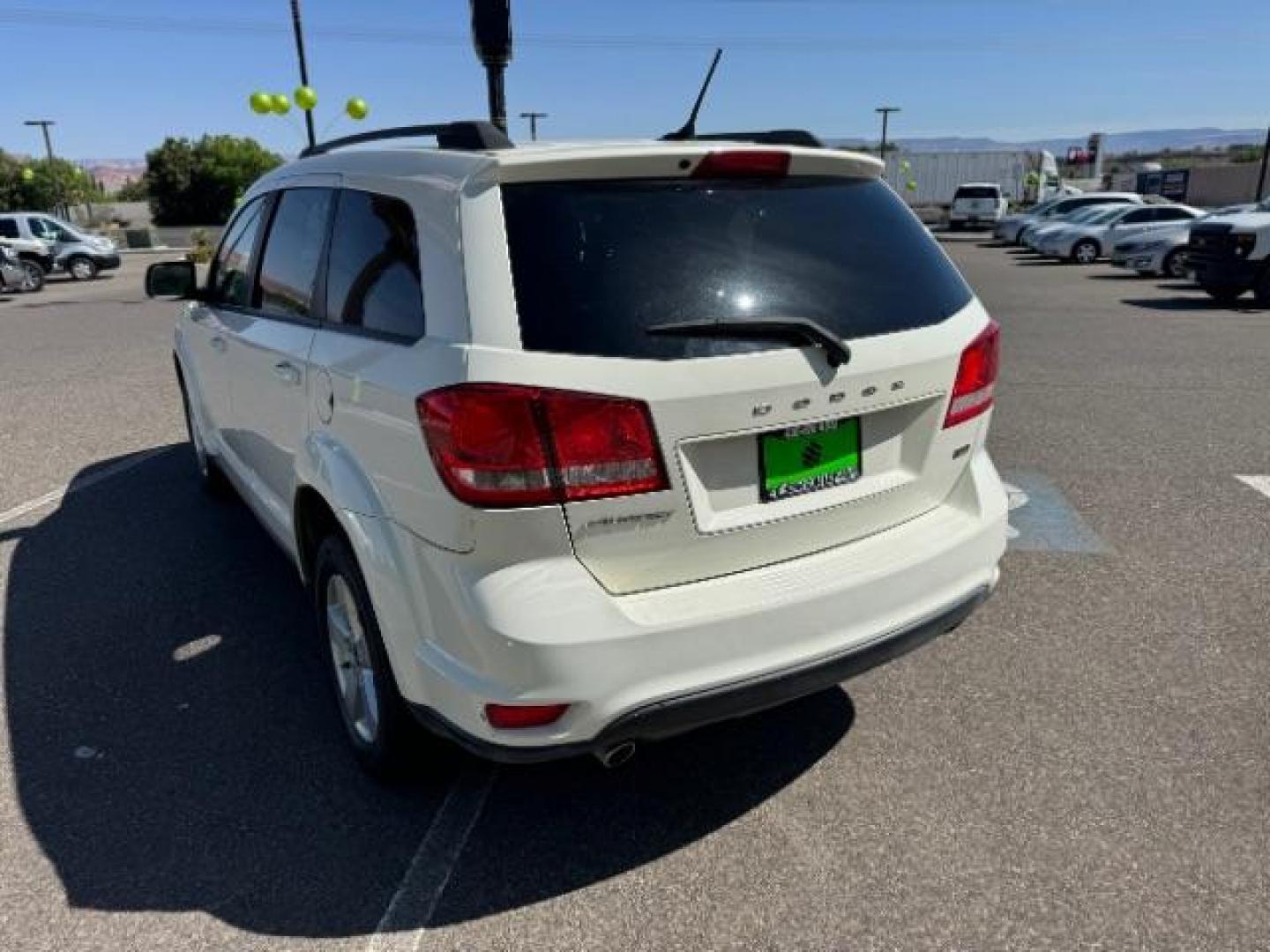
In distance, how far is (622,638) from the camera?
83.0 inches

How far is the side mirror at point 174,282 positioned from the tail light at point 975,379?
3.58 meters

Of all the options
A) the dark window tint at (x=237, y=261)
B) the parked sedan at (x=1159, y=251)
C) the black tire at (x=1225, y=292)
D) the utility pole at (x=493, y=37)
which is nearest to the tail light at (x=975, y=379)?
the dark window tint at (x=237, y=261)

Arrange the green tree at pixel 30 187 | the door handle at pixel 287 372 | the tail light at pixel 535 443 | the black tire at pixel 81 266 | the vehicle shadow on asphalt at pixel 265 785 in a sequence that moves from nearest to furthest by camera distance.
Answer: the tail light at pixel 535 443, the vehicle shadow on asphalt at pixel 265 785, the door handle at pixel 287 372, the black tire at pixel 81 266, the green tree at pixel 30 187

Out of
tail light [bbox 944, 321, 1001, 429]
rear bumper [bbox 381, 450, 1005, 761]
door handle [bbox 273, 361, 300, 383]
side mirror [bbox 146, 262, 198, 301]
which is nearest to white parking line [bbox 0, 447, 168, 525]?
side mirror [bbox 146, 262, 198, 301]

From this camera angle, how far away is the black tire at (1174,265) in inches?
751

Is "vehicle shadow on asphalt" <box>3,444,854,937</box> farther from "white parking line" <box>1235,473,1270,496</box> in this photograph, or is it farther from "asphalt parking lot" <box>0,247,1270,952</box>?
"white parking line" <box>1235,473,1270,496</box>

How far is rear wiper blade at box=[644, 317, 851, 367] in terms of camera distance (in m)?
2.17

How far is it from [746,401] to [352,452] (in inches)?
42.6

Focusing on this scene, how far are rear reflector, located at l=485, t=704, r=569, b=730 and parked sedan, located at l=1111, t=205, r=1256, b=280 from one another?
20.6m

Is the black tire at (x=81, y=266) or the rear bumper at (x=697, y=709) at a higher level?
the rear bumper at (x=697, y=709)

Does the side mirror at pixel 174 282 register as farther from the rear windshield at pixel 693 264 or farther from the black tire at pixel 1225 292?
the black tire at pixel 1225 292

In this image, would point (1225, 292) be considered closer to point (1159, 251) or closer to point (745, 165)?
point (1159, 251)

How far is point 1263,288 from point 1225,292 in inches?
19.7

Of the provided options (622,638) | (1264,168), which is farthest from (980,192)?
(622,638)
